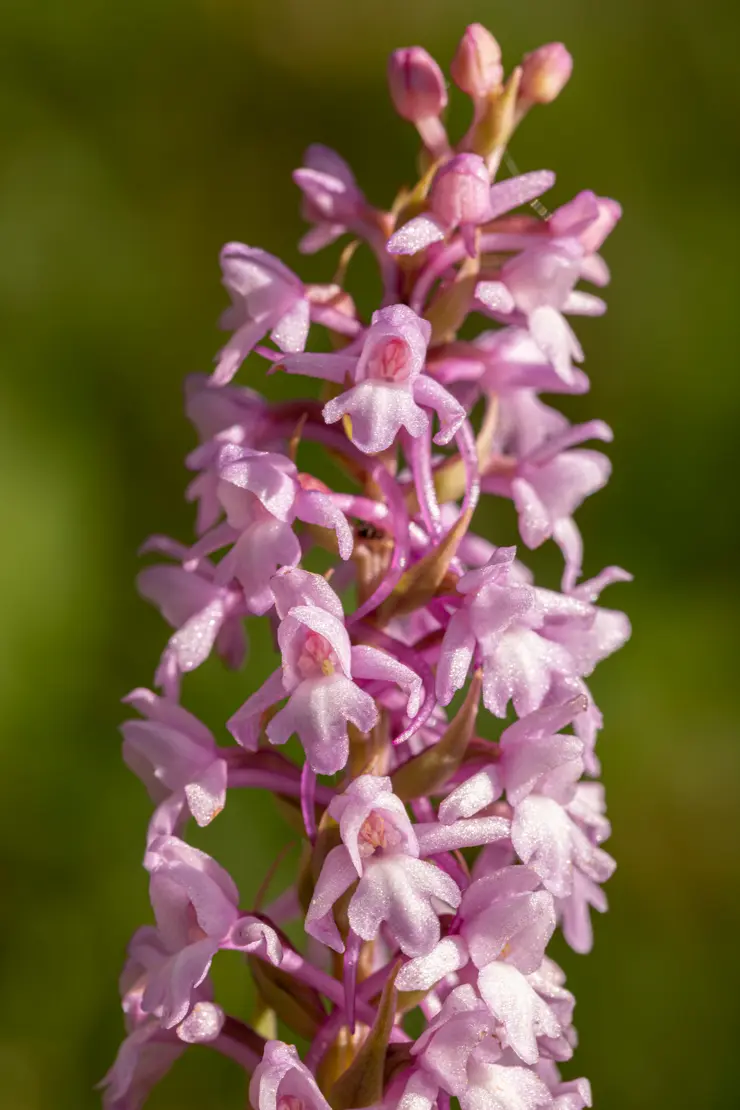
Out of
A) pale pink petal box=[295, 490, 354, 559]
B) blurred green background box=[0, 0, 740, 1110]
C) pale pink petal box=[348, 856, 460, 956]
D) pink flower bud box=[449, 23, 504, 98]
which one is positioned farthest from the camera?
blurred green background box=[0, 0, 740, 1110]

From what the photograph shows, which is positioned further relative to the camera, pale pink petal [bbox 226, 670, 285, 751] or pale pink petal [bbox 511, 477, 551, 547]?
pale pink petal [bbox 511, 477, 551, 547]

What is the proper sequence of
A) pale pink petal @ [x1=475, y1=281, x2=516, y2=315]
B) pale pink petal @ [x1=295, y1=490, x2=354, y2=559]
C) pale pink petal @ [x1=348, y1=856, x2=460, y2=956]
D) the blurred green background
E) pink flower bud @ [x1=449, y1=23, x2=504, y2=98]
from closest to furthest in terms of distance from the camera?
pale pink petal @ [x1=348, y1=856, x2=460, y2=956]
pale pink petal @ [x1=295, y1=490, x2=354, y2=559]
pale pink petal @ [x1=475, y1=281, x2=516, y2=315]
pink flower bud @ [x1=449, y1=23, x2=504, y2=98]
the blurred green background

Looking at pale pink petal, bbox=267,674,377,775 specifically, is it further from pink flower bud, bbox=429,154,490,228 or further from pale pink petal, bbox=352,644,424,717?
pink flower bud, bbox=429,154,490,228

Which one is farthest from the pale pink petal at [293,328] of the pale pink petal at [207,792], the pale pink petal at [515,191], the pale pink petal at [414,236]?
the pale pink petal at [207,792]

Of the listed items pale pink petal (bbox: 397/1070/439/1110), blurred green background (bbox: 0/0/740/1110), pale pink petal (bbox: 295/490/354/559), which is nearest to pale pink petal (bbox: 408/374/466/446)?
pale pink petal (bbox: 295/490/354/559)

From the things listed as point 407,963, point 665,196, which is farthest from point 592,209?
point 665,196

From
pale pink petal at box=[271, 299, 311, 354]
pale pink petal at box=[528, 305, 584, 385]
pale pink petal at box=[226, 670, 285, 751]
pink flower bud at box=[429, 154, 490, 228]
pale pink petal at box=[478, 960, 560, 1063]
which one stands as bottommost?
pale pink petal at box=[478, 960, 560, 1063]

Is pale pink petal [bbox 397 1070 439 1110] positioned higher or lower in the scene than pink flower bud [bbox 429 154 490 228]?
lower

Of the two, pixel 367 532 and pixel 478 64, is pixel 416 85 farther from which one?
pixel 367 532
